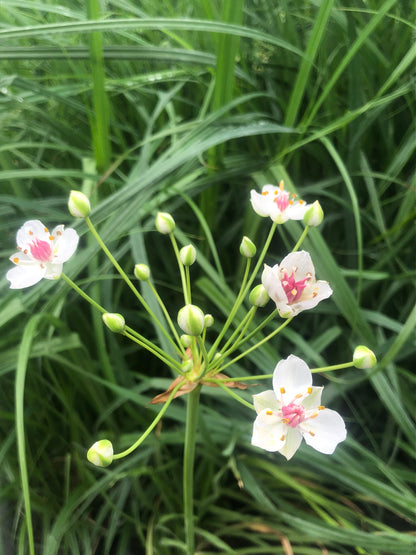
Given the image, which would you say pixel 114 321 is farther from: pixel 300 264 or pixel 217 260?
pixel 217 260

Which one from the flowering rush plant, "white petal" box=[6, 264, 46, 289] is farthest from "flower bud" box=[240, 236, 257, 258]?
"white petal" box=[6, 264, 46, 289]

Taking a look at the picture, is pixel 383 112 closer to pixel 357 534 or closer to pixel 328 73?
pixel 328 73

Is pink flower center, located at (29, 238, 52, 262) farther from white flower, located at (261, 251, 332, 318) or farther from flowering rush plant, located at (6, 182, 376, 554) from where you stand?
white flower, located at (261, 251, 332, 318)

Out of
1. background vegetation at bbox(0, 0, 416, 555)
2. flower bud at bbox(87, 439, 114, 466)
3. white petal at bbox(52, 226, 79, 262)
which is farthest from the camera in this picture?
background vegetation at bbox(0, 0, 416, 555)

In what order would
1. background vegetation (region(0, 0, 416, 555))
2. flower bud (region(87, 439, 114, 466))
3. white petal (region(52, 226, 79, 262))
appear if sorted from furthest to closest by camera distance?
background vegetation (region(0, 0, 416, 555))
white petal (region(52, 226, 79, 262))
flower bud (region(87, 439, 114, 466))

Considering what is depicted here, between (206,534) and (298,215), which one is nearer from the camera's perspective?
(298,215)

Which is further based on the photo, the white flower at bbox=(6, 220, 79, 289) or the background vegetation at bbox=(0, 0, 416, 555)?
the background vegetation at bbox=(0, 0, 416, 555)

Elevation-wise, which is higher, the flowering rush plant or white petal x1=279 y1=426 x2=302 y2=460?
the flowering rush plant

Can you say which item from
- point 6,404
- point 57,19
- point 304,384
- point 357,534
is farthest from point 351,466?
point 57,19
